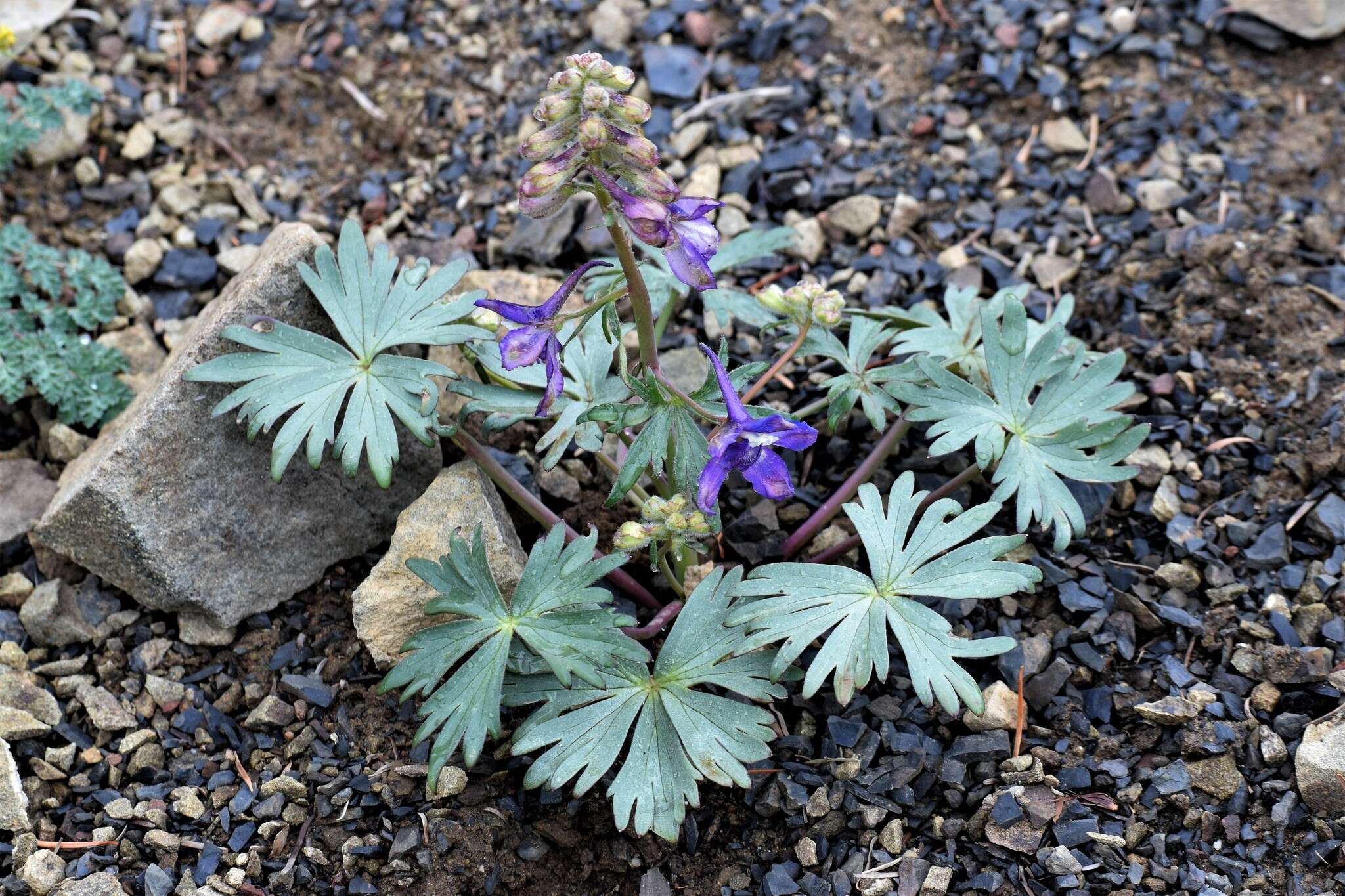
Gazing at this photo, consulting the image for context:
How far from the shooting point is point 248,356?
3504 millimetres

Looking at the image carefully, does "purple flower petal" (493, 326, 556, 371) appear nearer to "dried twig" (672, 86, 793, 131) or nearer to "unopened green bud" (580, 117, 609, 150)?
"unopened green bud" (580, 117, 609, 150)

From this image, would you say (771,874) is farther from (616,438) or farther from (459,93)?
(459,93)

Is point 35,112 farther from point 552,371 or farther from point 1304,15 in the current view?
point 1304,15

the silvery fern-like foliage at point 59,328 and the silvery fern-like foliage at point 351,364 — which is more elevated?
the silvery fern-like foliage at point 351,364

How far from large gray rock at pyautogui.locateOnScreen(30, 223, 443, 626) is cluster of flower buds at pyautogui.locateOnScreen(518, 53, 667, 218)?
1.25 metres

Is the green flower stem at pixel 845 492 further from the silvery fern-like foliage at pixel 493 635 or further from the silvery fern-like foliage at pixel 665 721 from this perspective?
the silvery fern-like foliage at pixel 493 635

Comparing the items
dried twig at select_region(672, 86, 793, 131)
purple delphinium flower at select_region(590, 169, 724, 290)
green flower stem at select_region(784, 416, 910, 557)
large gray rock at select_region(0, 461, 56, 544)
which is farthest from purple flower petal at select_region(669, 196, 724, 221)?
large gray rock at select_region(0, 461, 56, 544)

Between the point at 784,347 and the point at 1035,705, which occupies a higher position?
the point at 784,347

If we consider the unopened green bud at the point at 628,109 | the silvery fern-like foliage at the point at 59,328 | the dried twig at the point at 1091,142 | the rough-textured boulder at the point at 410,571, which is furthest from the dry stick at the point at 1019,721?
the silvery fern-like foliage at the point at 59,328

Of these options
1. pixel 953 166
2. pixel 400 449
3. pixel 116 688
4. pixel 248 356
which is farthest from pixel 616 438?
pixel 953 166

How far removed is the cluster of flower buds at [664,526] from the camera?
3174 millimetres

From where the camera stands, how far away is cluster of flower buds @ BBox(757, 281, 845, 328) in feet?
11.2

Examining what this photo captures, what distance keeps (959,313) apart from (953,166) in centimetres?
122

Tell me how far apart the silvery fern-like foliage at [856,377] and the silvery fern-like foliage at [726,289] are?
0.95ft
